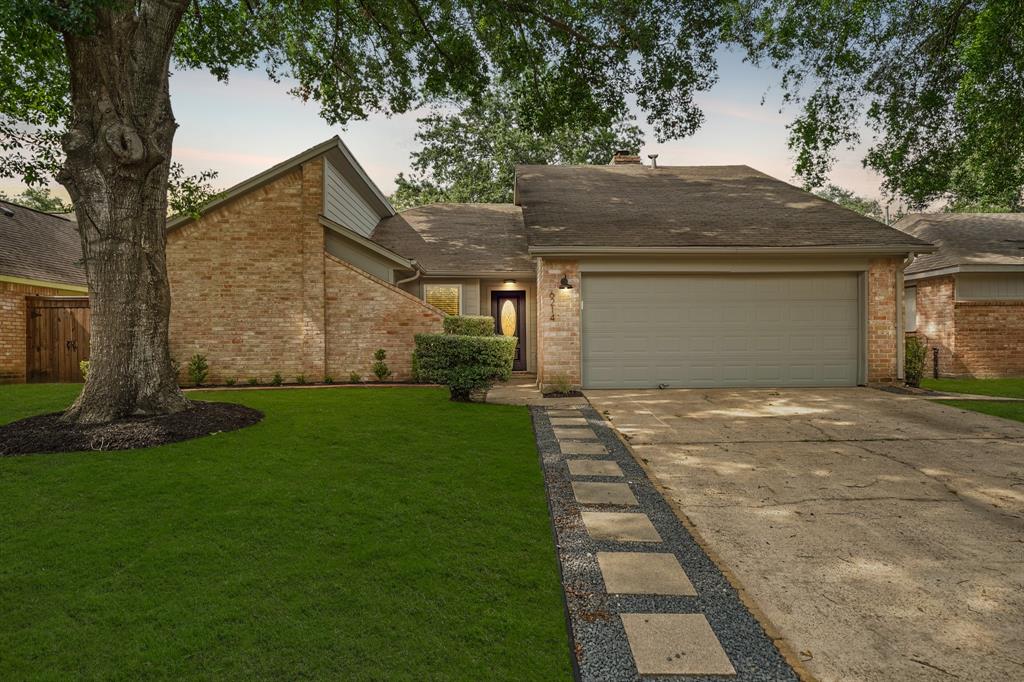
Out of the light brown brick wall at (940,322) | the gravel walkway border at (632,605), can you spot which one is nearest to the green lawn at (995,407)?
the light brown brick wall at (940,322)

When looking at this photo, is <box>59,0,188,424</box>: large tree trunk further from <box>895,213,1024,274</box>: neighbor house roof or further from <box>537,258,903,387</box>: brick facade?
<box>895,213,1024,274</box>: neighbor house roof

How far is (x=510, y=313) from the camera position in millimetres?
13586

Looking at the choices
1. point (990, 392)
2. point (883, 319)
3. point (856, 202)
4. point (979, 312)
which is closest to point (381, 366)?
point (883, 319)

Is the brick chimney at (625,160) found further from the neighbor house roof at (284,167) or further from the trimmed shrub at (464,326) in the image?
the trimmed shrub at (464,326)

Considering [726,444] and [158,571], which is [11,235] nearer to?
[158,571]

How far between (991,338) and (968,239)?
3122mm

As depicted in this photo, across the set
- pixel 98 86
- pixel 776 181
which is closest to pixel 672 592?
pixel 98 86

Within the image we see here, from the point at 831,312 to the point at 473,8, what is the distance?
9.57m

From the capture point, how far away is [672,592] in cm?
253

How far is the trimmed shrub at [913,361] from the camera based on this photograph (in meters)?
9.84

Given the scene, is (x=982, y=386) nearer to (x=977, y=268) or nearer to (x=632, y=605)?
(x=977, y=268)

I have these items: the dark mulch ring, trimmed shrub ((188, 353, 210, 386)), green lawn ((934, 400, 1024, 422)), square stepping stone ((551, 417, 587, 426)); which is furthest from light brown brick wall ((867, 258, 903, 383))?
trimmed shrub ((188, 353, 210, 386))

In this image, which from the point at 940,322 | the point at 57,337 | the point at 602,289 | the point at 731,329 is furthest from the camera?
the point at 940,322

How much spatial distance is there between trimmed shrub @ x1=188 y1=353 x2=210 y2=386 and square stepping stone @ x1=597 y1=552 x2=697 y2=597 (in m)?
10.4
